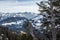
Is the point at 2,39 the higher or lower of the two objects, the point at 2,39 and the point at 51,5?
the lower

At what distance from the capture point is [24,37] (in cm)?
2362

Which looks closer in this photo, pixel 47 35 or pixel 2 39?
pixel 2 39

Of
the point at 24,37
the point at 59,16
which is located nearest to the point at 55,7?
the point at 59,16

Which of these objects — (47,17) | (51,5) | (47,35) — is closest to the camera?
(51,5)

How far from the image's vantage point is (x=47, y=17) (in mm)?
21875

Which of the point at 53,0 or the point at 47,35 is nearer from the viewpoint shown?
the point at 53,0

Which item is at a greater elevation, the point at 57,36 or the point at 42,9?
the point at 42,9

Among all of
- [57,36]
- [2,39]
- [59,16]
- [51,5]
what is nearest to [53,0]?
[51,5]

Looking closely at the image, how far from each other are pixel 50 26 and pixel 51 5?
2.12m

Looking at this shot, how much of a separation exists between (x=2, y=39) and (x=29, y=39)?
2.61 meters

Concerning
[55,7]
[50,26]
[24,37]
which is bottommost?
[24,37]

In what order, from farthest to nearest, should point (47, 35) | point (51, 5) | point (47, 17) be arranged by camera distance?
point (47, 35) → point (47, 17) → point (51, 5)

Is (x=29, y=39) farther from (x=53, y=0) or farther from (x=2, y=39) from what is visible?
(x=53, y=0)

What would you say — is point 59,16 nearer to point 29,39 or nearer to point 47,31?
point 47,31
